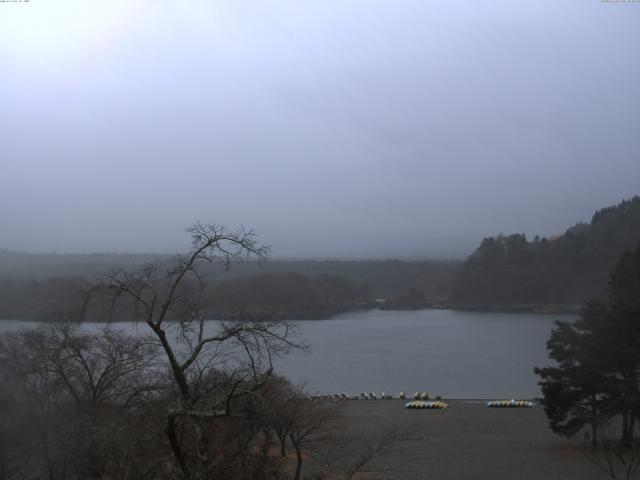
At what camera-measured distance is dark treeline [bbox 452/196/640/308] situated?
54.4 meters

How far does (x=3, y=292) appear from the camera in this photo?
1508 centimetres

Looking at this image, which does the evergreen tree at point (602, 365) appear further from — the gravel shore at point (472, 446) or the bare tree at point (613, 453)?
the gravel shore at point (472, 446)

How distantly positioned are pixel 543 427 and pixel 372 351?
1654 centimetres

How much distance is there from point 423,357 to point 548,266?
1276 inches

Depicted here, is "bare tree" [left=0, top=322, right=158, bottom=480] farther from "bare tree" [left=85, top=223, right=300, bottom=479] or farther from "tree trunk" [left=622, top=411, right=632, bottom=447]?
"tree trunk" [left=622, top=411, right=632, bottom=447]

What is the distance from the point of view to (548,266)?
58.9 m

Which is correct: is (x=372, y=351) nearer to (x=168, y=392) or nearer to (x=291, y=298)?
(x=291, y=298)

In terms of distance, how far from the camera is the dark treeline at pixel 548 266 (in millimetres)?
54438

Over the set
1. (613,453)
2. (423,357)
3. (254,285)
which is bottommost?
(423,357)

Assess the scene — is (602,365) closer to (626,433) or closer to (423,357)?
(626,433)

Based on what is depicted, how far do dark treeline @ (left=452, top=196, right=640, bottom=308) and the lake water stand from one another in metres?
8.37

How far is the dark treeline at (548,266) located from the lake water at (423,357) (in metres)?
8.37

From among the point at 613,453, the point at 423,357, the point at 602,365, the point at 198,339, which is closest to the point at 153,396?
the point at 198,339

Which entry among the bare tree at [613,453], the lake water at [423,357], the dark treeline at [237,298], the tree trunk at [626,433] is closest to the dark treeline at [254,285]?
the dark treeline at [237,298]
